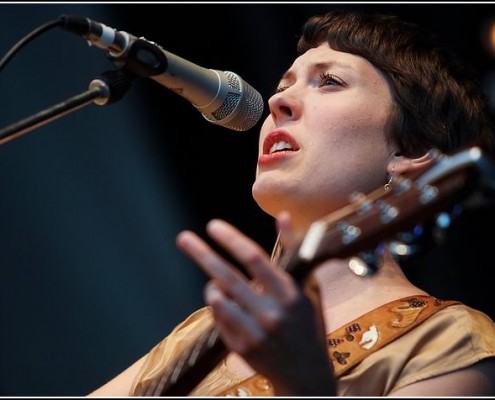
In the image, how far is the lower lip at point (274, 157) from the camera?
5.80ft

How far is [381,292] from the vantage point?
1.75m

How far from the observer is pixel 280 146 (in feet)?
5.91

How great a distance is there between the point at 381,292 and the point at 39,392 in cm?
118

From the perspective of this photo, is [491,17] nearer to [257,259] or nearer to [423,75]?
[423,75]

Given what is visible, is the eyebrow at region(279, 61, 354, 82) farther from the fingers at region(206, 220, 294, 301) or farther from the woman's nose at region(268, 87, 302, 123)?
the fingers at region(206, 220, 294, 301)

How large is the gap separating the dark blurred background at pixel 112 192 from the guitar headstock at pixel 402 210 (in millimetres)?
1312

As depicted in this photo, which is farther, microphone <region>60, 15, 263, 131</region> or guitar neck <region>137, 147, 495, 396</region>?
microphone <region>60, 15, 263, 131</region>

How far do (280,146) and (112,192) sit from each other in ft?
3.04

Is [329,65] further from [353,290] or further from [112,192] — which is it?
[112,192]

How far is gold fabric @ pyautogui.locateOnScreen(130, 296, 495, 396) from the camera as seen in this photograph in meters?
1.52

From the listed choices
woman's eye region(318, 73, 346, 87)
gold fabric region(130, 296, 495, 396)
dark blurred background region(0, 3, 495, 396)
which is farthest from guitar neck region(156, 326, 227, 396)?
dark blurred background region(0, 3, 495, 396)

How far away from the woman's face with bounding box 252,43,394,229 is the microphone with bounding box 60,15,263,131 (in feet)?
0.51

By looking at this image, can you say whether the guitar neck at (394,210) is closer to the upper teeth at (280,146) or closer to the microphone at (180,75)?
the microphone at (180,75)

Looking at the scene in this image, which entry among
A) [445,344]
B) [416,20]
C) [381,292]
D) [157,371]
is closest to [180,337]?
[157,371]
